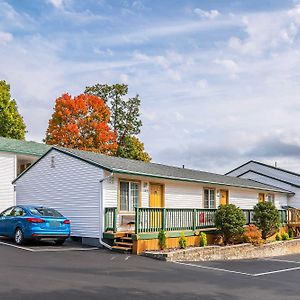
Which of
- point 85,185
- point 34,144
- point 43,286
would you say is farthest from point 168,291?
point 34,144

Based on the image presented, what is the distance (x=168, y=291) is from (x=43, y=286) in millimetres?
2633

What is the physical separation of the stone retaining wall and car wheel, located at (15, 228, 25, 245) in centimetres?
435

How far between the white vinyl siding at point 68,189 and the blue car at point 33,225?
145 cm

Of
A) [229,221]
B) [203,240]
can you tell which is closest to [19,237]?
[203,240]

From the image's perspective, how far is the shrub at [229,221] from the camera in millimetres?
20328

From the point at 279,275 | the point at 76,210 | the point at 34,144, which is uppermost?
the point at 34,144

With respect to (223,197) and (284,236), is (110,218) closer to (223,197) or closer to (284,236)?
(223,197)

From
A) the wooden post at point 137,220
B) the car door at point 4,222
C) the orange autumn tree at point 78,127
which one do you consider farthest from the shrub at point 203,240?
the orange autumn tree at point 78,127

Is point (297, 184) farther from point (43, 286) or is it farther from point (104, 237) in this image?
point (43, 286)

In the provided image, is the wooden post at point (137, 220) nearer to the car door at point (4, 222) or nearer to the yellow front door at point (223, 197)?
the car door at point (4, 222)

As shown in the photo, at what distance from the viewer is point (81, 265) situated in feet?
42.1

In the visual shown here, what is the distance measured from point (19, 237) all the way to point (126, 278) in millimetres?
6653

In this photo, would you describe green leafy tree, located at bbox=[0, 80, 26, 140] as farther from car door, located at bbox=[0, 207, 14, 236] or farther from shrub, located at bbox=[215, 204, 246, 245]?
shrub, located at bbox=[215, 204, 246, 245]

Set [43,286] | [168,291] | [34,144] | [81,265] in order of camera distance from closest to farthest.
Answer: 1. [43,286]
2. [168,291]
3. [81,265]
4. [34,144]
